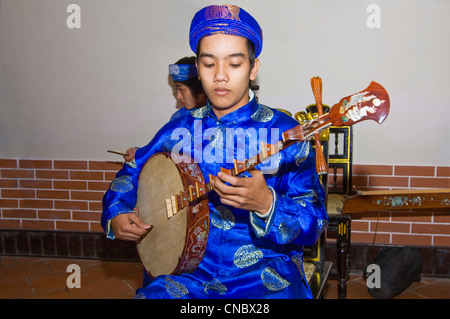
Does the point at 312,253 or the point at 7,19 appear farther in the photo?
the point at 7,19

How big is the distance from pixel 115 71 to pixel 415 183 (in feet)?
9.01

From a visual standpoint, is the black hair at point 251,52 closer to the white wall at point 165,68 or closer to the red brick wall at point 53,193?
the white wall at point 165,68

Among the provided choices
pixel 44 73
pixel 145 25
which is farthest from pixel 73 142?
pixel 145 25

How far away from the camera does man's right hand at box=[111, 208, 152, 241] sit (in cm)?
161

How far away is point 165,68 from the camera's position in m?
3.34

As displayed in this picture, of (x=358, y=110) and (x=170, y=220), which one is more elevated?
(x=358, y=110)

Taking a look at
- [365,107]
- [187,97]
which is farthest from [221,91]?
[187,97]

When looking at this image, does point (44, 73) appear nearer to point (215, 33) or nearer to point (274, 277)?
point (215, 33)

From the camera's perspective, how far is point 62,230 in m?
Answer: 3.66

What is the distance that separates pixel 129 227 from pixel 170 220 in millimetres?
214

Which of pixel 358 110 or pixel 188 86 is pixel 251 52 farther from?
pixel 188 86

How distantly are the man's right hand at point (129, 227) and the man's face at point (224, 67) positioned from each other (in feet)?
1.98

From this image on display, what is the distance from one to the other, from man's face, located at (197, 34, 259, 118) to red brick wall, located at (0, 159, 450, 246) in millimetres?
1940

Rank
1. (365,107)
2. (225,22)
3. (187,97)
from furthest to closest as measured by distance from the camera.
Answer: (187,97) → (225,22) → (365,107)
